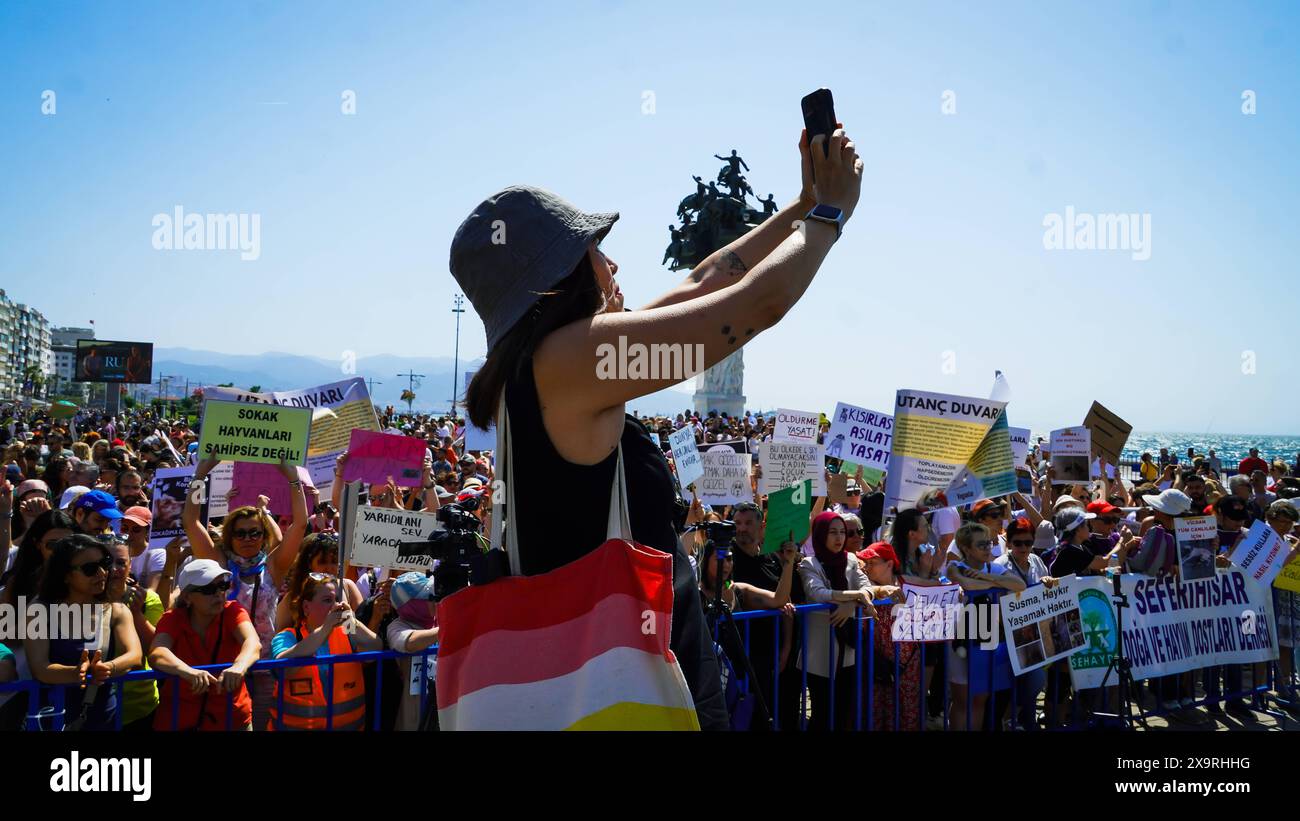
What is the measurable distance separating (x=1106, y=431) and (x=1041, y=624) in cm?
635

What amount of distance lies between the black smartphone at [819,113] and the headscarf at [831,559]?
4.63 metres

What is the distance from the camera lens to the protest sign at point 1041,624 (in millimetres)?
6332

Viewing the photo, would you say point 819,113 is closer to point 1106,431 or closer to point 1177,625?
point 1177,625

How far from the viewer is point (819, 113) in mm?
1917

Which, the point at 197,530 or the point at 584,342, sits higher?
the point at 584,342

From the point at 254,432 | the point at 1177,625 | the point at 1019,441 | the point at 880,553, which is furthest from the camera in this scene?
the point at 1019,441

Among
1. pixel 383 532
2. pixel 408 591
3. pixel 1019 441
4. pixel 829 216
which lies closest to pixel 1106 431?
pixel 1019 441

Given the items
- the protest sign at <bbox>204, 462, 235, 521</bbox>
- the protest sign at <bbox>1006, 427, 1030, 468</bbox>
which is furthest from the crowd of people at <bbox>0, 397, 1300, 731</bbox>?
the protest sign at <bbox>1006, 427, 1030, 468</bbox>

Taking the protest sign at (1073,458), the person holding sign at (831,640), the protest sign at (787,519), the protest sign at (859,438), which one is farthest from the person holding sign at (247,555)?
the protest sign at (1073,458)

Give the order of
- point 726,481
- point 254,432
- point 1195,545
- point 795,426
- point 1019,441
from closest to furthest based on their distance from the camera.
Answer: point 254,432 < point 1195,545 < point 726,481 < point 795,426 < point 1019,441

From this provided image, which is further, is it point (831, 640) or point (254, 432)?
point (254, 432)
